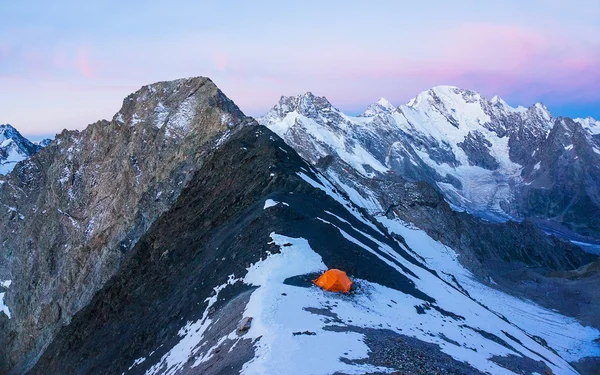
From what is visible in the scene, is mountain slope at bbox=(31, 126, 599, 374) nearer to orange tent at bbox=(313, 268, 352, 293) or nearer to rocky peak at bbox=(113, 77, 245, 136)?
orange tent at bbox=(313, 268, 352, 293)

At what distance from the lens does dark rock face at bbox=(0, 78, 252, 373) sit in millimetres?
77375

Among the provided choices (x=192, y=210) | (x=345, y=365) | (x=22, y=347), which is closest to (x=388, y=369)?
(x=345, y=365)

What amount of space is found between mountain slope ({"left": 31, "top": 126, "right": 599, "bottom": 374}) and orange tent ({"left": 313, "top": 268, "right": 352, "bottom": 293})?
0.58m

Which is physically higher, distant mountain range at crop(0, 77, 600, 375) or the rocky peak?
the rocky peak

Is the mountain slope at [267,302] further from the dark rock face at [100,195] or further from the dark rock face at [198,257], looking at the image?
the dark rock face at [100,195]

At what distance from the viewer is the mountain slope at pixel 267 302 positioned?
75.3 ft

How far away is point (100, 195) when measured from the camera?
9162 centimetres

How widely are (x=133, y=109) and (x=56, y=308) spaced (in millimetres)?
35198

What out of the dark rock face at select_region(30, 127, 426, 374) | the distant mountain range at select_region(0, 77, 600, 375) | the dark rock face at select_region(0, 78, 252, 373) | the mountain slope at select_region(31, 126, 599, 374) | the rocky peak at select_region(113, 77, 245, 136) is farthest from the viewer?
the rocky peak at select_region(113, 77, 245, 136)

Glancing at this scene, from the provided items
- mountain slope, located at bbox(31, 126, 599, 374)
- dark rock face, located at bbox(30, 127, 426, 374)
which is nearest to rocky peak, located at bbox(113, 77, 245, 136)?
dark rock face, located at bbox(30, 127, 426, 374)

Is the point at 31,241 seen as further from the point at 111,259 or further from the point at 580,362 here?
the point at 580,362

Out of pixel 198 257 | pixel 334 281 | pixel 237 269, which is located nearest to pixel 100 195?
pixel 198 257

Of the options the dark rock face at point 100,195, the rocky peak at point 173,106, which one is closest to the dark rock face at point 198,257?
the dark rock face at point 100,195

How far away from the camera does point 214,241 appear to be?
139ft
